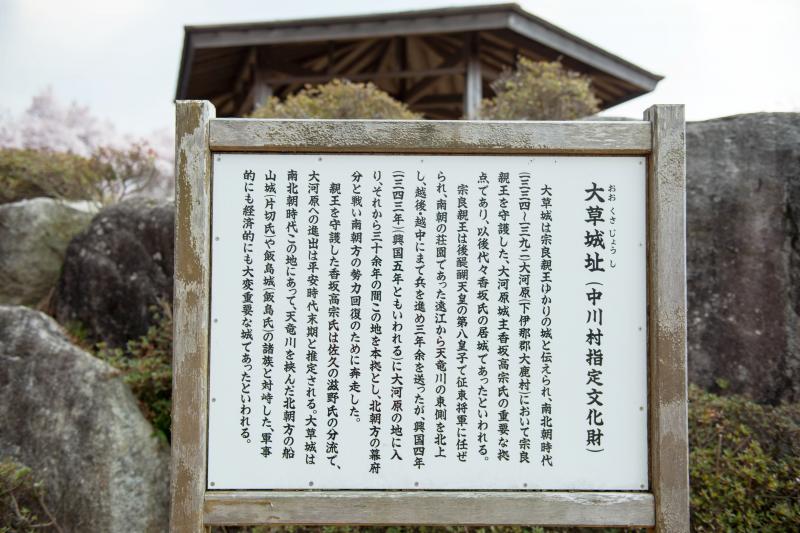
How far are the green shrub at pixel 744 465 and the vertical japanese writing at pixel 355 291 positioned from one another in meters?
2.28

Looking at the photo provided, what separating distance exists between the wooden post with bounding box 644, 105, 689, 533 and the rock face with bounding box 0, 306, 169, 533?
Answer: 121 inches

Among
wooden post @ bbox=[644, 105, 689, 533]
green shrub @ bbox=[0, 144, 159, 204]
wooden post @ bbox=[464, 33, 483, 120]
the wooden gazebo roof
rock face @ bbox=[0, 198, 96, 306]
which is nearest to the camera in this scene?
wooden post @ bbox=[644, 105, 689, 533]

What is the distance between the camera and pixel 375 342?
295cm

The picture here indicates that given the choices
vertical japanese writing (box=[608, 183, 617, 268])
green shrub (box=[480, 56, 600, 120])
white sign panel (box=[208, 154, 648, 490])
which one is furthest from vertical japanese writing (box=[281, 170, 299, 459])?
green shrub (box=[480, 56, 600, 120])

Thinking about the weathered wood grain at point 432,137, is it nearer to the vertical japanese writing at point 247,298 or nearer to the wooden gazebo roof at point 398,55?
the vertical japanese writing at point 247,298

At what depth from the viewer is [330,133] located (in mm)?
3029

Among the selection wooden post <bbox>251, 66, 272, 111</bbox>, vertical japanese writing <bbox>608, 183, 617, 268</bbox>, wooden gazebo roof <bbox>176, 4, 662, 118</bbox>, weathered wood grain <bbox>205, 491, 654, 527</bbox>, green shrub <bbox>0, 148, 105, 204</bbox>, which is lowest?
weathered wood grain <bbox>205, 491, 654, 527</bbox>

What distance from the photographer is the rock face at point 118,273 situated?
512 centimetres

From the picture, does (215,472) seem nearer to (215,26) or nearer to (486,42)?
(215,26)

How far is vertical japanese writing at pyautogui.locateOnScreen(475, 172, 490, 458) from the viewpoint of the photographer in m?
2.93

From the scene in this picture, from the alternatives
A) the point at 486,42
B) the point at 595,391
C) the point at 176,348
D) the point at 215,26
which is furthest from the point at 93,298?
the point at 486,42

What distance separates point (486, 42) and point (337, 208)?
28.0 ft

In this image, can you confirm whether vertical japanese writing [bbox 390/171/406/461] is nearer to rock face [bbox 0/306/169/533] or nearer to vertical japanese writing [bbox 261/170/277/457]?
vertical japanese writing [bbox 261/170/277/457]

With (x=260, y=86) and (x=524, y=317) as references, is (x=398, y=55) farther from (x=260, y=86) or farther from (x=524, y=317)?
(x=524, y=317)
